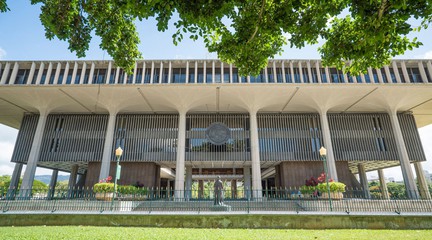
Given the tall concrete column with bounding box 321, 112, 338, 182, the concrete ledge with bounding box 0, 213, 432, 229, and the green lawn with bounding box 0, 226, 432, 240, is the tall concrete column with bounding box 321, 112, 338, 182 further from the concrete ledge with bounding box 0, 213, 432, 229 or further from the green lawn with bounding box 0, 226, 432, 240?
the green lawn with bounding box 0, 226, 432, 240

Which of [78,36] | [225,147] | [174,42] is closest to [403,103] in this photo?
[225,147]

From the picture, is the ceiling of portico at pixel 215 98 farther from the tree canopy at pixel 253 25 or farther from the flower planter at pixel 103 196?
the tree canopy at pixel 253 25

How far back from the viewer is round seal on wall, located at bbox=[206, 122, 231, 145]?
21.5m

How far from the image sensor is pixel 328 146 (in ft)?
64.3

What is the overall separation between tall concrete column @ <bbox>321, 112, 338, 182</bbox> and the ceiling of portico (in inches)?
43.4

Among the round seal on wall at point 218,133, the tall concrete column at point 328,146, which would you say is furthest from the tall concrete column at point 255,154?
the tall concrete column at point 328,146

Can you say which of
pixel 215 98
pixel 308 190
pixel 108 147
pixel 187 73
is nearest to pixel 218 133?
pixel 215 98

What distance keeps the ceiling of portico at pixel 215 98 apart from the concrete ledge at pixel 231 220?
36.6 ft

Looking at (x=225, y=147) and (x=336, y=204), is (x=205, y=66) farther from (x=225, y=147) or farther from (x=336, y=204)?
(x=336, y=204)

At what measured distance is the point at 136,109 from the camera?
851 inches

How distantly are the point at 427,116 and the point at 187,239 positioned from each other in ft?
96.2

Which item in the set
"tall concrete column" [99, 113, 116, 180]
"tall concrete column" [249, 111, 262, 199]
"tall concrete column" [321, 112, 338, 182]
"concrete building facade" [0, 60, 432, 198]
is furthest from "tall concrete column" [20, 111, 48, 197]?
"tall concrete column" [321, 112, 338, 182]

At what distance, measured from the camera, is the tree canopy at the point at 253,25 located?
15.7ft

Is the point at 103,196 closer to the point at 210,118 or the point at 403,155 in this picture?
the point at 210,118
